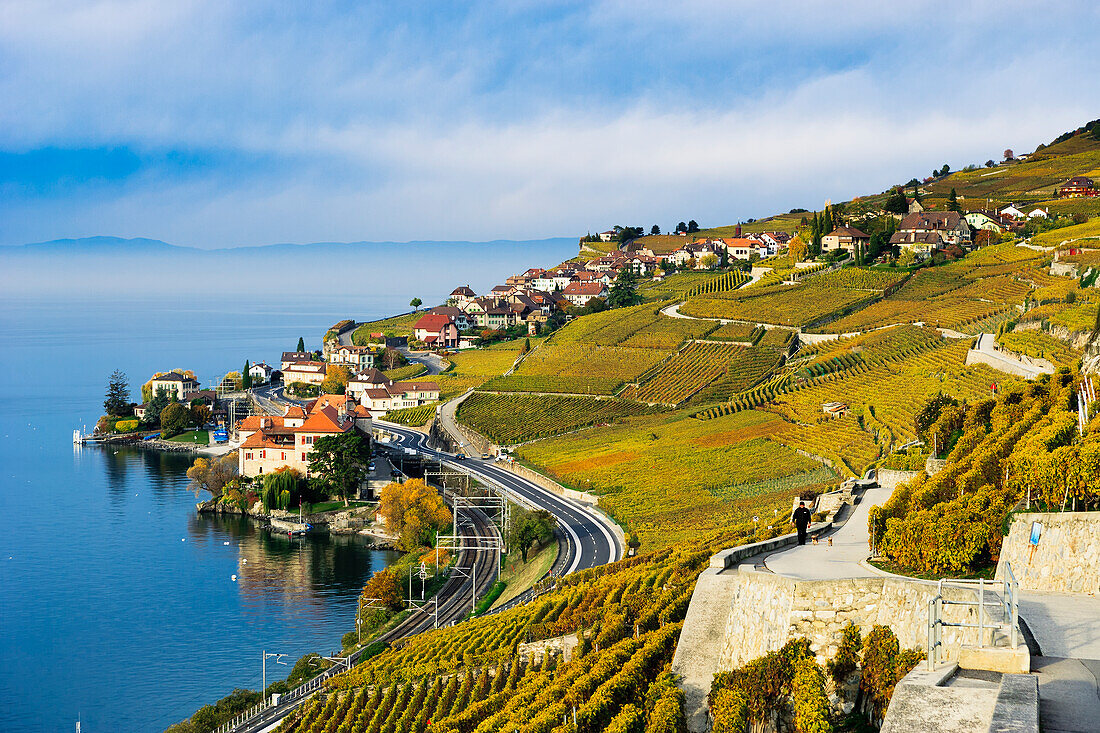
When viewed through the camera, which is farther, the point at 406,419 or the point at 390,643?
the point at 406,419

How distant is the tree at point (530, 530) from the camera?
126ft

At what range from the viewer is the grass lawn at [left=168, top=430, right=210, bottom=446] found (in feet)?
263

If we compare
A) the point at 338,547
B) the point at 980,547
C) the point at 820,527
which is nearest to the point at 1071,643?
the point at 980,547

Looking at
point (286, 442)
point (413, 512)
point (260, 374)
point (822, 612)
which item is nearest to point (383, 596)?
point (413, 512)

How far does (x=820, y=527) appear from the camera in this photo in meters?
18.0

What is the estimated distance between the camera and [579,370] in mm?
72625

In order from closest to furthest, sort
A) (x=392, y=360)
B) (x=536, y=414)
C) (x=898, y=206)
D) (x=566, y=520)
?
(x=566, y=520), (x=536, y=414), (x=898, y=206), (x=392, y=360)

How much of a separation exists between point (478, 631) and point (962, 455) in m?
12.7

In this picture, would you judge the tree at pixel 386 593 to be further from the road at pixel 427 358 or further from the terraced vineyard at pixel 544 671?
the road at pixel 427 358

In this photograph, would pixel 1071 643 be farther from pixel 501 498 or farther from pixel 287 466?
pixel 287 466

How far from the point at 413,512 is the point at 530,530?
36.8ft

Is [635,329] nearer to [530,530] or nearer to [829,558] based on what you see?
[530,530]

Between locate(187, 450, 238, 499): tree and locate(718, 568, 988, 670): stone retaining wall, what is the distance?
172 feet

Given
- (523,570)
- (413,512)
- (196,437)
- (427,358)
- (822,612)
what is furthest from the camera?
(427,358)
